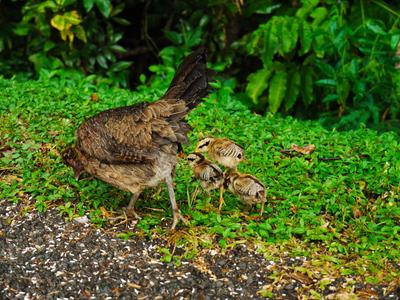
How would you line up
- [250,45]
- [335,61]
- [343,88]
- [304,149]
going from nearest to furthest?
1. [304,149]
2. [343,88]
3. [250,45]
4. [335,61]

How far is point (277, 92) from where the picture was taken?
330 inches

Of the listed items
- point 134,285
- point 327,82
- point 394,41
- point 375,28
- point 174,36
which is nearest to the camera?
point 134,285

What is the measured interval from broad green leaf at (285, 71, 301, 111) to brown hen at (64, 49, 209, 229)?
125 inches

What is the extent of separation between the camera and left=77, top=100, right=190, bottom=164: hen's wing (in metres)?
5.05

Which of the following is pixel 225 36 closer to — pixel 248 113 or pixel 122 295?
pixel 248 113

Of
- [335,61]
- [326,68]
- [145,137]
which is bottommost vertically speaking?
[335,61]

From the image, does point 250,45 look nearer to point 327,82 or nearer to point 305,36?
point 305,36

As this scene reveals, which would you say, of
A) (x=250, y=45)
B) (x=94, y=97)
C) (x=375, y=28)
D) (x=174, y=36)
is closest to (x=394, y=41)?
(x=375, y=28)

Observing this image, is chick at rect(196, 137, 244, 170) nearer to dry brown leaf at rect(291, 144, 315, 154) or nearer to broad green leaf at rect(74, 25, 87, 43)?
dry brown leaf at rect(291, 144, 315, 154)

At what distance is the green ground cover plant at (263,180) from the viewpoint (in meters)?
5.02

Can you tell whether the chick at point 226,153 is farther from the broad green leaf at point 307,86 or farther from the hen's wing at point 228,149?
the broad green leaf at point 307,86

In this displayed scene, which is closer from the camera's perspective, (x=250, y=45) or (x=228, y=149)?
(x=228, y=149)

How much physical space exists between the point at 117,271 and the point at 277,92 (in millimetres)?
4261

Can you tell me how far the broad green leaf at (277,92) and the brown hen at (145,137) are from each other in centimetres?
312
